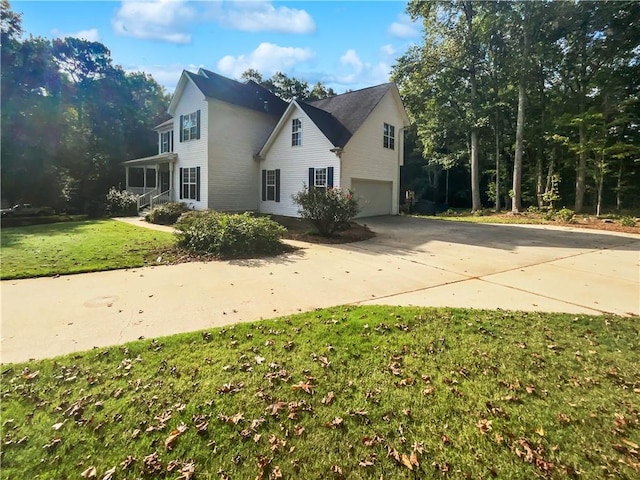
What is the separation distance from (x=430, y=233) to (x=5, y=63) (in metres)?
26.4

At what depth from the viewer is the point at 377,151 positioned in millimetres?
18594

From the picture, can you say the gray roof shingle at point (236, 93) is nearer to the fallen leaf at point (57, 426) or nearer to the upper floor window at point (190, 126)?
the upper floor window at point (190, 126)

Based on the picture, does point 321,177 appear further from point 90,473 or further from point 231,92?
point 90,473

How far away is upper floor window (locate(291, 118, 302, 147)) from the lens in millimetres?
17672

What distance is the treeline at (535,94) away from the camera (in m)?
19.0

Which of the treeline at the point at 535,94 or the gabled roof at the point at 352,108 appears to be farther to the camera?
the treeline at the point at 535,94

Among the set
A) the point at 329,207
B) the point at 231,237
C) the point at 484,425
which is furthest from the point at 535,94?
the point at 484,425

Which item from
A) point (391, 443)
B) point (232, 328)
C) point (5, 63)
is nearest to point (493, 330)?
point (391, 443)

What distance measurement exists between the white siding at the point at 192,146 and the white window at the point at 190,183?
0.78ft

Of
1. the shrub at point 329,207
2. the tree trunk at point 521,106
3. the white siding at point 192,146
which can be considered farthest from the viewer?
the tree trunk at point 521,106

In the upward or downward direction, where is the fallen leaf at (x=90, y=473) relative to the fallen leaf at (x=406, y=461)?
downward

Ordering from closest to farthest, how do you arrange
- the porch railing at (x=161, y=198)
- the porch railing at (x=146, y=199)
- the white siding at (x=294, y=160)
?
1. the white siding at (x=294, y=160)
2. the porch railing at (x=161, y=198)
3. the porch railing at (x=146, y=199)

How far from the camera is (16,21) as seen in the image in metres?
20.8

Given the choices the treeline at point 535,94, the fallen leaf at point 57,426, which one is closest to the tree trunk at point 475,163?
the treeline at point 535,94
